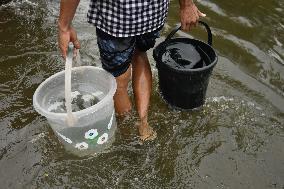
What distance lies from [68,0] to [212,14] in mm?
2570

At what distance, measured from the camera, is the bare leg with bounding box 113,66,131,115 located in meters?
2.87

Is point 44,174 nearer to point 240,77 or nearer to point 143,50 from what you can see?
point 143,50

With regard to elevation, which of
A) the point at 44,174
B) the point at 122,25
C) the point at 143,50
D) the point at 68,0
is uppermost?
the point at 68,0

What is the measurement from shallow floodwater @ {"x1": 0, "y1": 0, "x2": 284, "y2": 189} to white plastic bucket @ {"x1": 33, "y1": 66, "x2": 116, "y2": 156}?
20 centimetres

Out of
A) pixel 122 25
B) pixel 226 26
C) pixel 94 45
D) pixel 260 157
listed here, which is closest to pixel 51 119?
pixel 122 25

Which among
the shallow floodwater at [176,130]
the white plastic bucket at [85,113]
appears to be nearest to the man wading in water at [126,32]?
the white plastic bucket at [85,113]

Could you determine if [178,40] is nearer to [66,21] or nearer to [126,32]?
[126,32]

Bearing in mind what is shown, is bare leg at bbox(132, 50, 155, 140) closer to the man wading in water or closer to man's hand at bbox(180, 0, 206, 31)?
the man wading in water

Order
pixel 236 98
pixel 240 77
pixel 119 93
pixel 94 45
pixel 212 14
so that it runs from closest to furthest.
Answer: pixel 119 93, pixel 236 98, pixel 240 77, pixel 94 45, pixel 212 14

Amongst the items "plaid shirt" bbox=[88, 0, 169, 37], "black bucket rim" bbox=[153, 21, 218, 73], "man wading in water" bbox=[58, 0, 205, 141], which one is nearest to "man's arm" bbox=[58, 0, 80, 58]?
"man wading in water" bbox=[58, 0, 205, 141]

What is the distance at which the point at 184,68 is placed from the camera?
9.90ft

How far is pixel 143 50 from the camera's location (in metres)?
2.93

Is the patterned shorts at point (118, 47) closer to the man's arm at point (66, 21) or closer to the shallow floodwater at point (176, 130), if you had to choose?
the man's arm at point (66, 21)

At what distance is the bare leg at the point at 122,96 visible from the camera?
9.42ft
